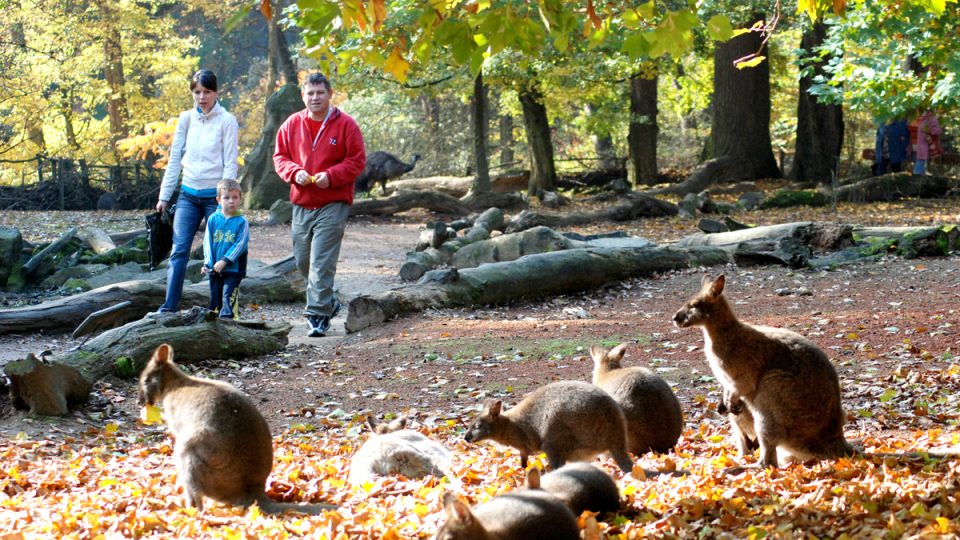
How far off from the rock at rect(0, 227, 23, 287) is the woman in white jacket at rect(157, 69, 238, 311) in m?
5.14

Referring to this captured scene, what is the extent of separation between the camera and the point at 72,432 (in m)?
7.57

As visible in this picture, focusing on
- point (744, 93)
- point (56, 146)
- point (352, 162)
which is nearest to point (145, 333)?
point (352, 162)

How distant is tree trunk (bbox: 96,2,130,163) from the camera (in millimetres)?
32062

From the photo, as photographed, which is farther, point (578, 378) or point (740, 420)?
point (578, 378)

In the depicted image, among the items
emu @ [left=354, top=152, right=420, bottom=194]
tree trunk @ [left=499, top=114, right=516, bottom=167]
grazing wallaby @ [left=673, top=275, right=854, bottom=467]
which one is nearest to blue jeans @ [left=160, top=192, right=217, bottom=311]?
grazing wallaby @ [left=673, top=275, right=854, bottom=467]

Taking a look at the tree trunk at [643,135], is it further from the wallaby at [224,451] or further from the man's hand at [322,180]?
the wallaby at [224,451]

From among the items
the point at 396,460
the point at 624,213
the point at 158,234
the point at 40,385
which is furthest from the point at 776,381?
the point at 624,213

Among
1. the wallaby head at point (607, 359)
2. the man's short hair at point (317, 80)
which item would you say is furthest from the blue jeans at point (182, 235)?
the wallaby head at point (607, 359)

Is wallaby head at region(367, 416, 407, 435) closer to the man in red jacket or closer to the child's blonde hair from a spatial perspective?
the child's blonde hair

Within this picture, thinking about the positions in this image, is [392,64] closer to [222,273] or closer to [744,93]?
[222,273]

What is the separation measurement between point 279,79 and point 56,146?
871cm

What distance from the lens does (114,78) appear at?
33.9 metres

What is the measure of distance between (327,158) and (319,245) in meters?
0.91

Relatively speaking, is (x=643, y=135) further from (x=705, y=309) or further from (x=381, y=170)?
(x=705, y=309)
